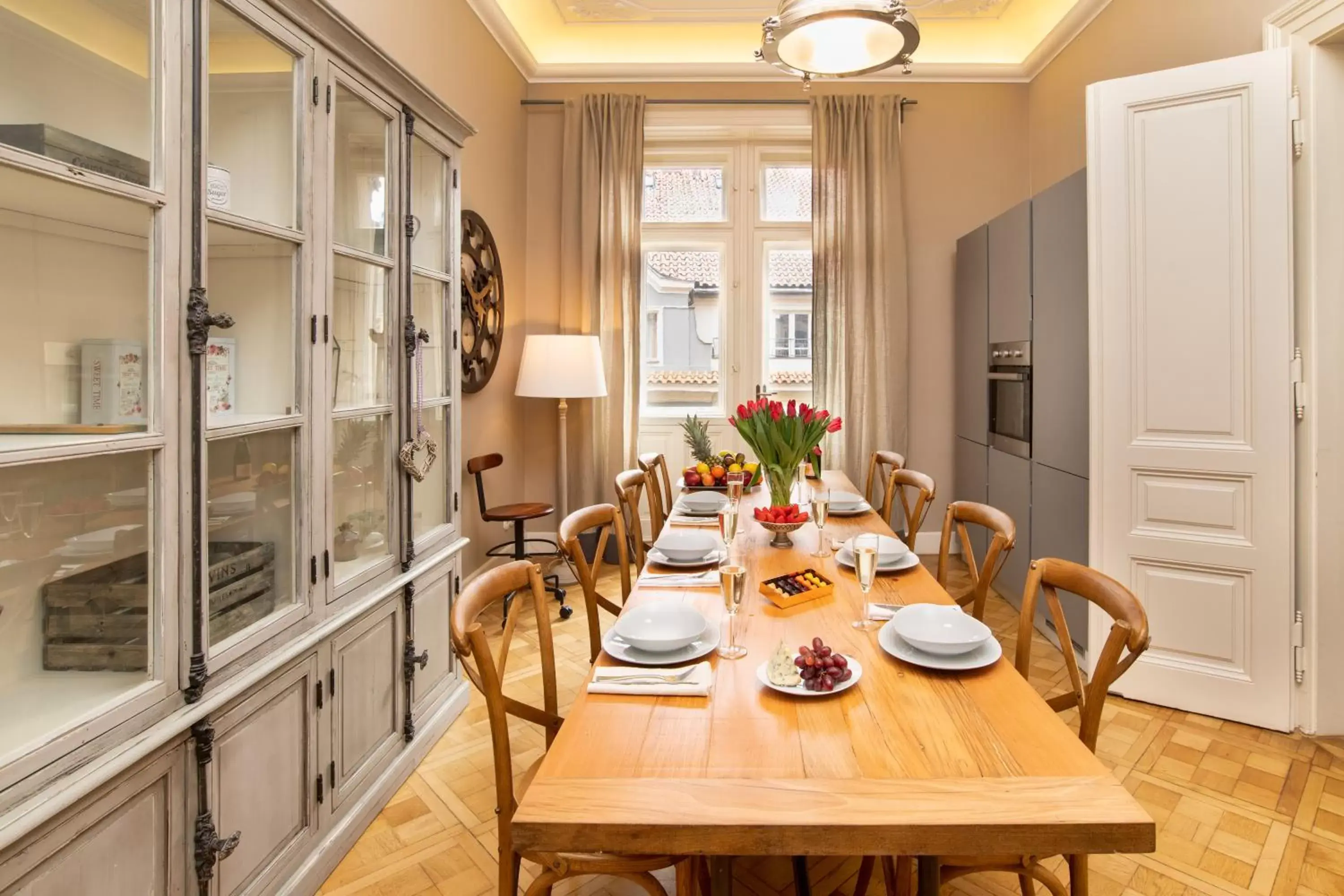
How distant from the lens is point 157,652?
126 centimetres

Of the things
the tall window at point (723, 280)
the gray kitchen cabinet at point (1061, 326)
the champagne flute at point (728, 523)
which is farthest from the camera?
the tall window at point (723, 280)

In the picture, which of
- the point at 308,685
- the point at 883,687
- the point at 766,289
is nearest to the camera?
the point at 883,687

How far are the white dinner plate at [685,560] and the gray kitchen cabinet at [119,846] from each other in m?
1.05

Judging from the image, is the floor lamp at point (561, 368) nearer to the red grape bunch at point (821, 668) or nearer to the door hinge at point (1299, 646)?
the red grape bunch at point (821, 668)

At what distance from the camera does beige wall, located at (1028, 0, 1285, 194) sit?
2.73m

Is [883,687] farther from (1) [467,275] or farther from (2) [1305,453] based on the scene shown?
(1) [467,275]

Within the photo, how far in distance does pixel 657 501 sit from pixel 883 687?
189cm

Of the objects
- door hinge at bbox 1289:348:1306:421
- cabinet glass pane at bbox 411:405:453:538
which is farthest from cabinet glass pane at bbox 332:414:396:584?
door hinge at bbox 1289:348:1306:421

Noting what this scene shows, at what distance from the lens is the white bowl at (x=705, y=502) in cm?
244

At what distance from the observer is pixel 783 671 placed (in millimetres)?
1132

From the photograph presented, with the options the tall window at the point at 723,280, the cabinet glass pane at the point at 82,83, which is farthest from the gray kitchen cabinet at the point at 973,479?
the cabinet glass pane at the point at 82,83

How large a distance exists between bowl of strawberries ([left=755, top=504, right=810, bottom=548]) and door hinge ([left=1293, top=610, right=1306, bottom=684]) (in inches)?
68.6

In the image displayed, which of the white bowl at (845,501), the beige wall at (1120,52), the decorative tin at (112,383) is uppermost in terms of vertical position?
the beige wall at (1120,52)

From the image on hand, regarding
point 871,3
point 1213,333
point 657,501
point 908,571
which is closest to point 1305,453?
point 1213,333
